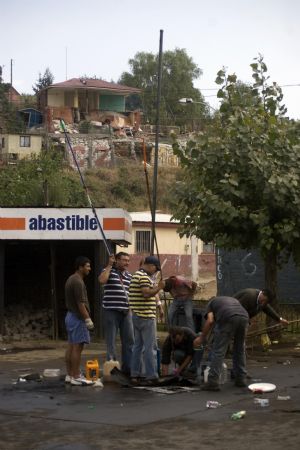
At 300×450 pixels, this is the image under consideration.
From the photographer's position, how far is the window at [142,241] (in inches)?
1730

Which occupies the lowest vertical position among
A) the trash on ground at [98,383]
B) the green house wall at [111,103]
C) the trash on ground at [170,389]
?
the trash on ground at [98,383]

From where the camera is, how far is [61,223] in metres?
19.3

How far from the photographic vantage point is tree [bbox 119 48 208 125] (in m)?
90.6

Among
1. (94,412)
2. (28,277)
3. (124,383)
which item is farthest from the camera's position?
(28,277)

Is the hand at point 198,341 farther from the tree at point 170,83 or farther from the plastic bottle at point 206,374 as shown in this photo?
the tree at point 170,83

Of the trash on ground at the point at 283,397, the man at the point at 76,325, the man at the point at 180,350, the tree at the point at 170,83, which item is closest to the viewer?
the trash on ground at the point at 283,397

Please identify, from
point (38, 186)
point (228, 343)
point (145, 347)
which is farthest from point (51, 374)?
point (38, 186)

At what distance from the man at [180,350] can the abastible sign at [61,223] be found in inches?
288

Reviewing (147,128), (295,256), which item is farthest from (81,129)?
(295,256)

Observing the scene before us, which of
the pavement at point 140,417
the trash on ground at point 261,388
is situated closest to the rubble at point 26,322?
the pavement at point 140,417

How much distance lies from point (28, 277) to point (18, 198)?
27215 millimetres

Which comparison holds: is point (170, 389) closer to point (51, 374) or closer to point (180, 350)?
point (180, 350)

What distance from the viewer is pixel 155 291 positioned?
39.3 feet

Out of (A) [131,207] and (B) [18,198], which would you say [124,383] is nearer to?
(B) [18,198]
